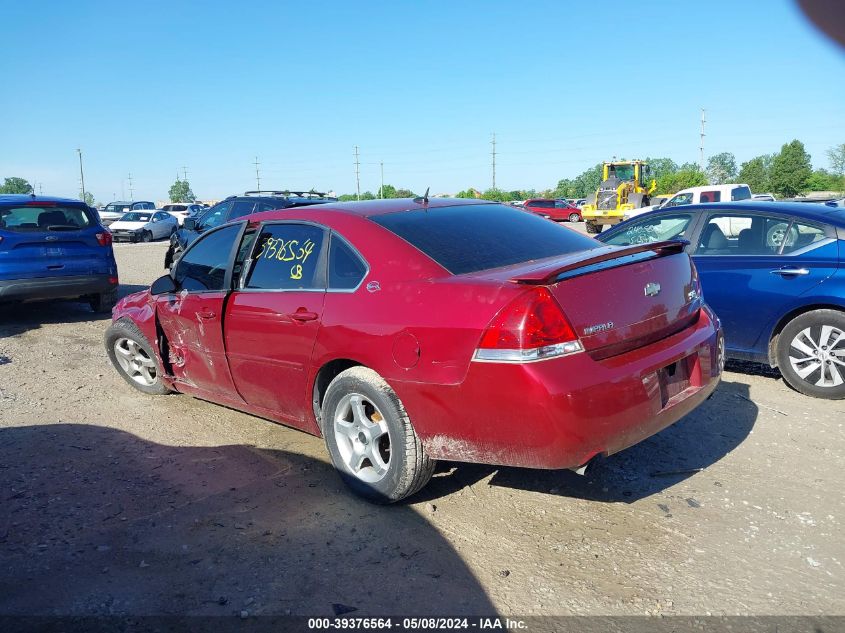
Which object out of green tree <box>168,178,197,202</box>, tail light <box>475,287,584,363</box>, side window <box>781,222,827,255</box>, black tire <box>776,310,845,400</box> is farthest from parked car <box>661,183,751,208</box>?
green tree <box>168,178,197,202</box>

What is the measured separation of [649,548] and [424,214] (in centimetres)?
220

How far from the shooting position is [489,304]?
296cm

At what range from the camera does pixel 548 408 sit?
110 inches

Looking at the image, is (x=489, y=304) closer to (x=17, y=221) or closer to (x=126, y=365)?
(x=126, y=365)

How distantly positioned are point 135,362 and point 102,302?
15.0 feet

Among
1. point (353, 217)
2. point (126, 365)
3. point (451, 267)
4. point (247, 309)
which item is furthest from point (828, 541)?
point (126, 365)

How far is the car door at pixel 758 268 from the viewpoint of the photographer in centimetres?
522

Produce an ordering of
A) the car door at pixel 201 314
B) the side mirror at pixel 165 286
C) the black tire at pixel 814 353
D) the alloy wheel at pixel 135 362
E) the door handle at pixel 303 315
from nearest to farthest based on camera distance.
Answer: the door handle at pixel 303 315
the car door at pixel 201 314
the side mirror at pixel 165 286
the black tire at pixel 814 353
the alloy wheel at pixel 135 362

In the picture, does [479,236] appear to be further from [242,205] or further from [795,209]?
[242,205]

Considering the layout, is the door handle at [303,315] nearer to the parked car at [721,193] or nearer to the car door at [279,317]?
the car door at [279,317]

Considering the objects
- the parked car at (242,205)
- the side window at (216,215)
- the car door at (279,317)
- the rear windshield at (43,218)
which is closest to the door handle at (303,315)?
the car door at (279,317)

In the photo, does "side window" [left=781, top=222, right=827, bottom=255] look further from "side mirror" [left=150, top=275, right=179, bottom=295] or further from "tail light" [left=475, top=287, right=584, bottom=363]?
"side mirror" [left=150, top=275, right=179, bottom=295]

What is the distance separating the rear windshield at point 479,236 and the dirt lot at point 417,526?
1326 mm

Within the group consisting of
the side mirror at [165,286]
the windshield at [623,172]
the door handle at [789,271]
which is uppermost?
the windshield at [623,172]
